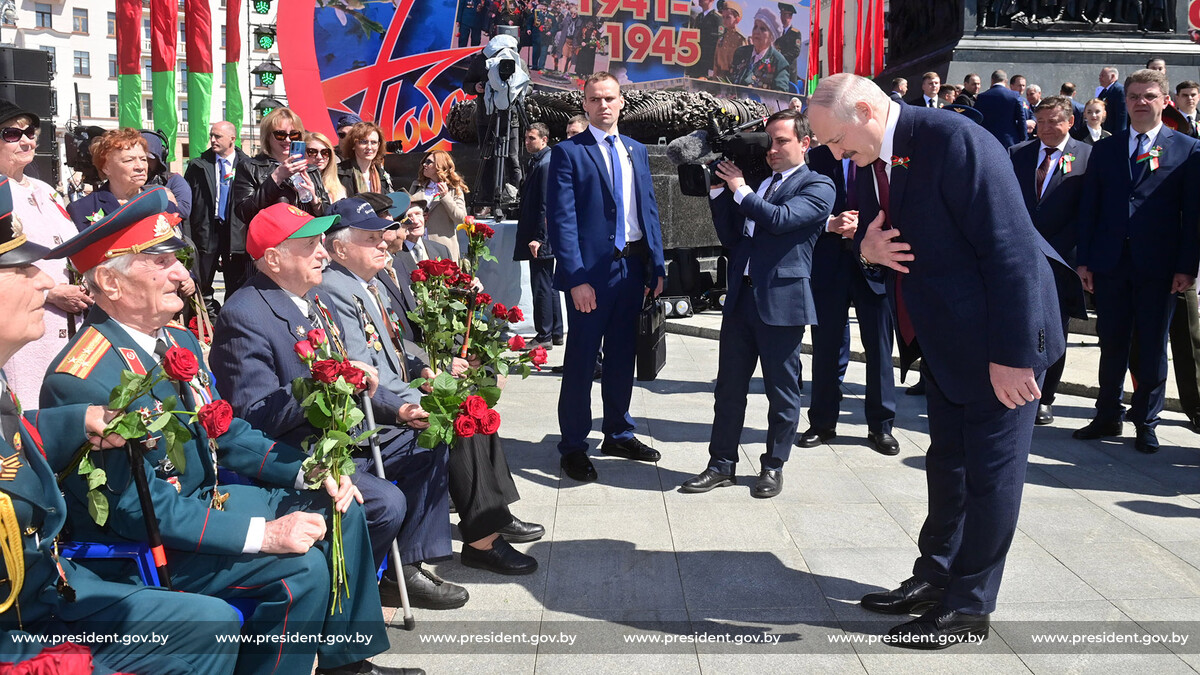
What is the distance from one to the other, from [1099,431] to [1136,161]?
5.95ft

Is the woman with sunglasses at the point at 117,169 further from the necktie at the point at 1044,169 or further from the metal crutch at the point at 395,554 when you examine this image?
the necktie at the point at 1044,169

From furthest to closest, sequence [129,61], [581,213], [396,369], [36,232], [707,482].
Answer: [129,61] → [581,213] → [707,482] → [36,232] → [396,369]

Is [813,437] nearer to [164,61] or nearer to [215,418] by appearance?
[215,418]

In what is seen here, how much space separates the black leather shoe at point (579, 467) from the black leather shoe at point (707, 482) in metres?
0.55

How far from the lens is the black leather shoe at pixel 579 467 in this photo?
5777 mm

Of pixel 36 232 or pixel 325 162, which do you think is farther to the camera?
pixel 325 162

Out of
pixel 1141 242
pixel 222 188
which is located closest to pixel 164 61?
pixel 222 188

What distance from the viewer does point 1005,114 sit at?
11.2 m

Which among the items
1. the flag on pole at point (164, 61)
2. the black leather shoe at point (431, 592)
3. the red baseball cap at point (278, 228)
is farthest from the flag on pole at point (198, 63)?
the black leather shoe at point (431, 592)

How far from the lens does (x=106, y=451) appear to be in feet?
8.32

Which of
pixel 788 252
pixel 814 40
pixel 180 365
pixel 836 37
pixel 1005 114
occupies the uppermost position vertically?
pixel 814 40

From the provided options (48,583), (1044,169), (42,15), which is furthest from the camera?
(42,15)

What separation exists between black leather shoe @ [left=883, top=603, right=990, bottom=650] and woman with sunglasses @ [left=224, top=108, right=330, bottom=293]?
3311mm

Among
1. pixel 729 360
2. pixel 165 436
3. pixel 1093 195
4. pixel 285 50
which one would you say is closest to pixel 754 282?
pixel 729 360
